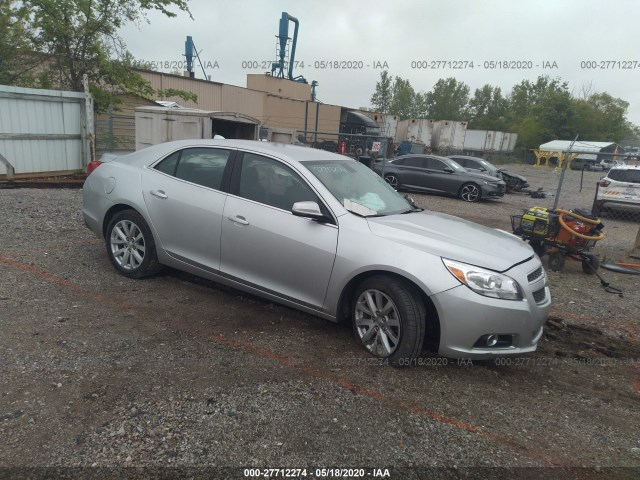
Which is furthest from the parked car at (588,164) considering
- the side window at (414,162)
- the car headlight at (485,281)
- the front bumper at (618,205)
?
the car headlight at (485,281)

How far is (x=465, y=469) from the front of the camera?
248 centimetres

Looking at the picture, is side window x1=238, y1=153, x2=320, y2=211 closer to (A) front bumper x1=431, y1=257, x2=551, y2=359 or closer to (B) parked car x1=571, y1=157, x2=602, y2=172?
(A) front bumper x1=431, y1=257, x2=551, y2=359

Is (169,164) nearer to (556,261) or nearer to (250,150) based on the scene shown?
(250,150)

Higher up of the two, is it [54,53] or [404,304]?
[54,53]

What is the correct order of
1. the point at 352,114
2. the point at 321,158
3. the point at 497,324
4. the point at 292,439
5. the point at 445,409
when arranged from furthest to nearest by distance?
the point at 352,114 < the point at 321,158 < the point at 497,324 < the point at 445,409 < the point at 292,439

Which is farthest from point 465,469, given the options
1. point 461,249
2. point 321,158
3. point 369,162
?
point 369,162

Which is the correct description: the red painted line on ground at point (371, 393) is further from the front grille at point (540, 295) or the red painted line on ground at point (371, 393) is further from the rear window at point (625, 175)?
the rear window at point (625, 175)

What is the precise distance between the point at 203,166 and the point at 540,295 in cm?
326

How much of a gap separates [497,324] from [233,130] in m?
8.49

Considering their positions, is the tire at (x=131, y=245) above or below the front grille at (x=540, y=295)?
below

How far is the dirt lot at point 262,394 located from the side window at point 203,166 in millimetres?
1188

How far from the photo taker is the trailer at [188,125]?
9281 millimetres

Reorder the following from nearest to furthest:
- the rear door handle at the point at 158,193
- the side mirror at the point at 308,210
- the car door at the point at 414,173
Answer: the side mirror at the point at 308,210 → the rear door handle at the point at 158,193 → the car door at the point at 414,173

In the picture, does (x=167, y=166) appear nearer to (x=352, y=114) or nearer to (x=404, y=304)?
(x=404, y=304)
